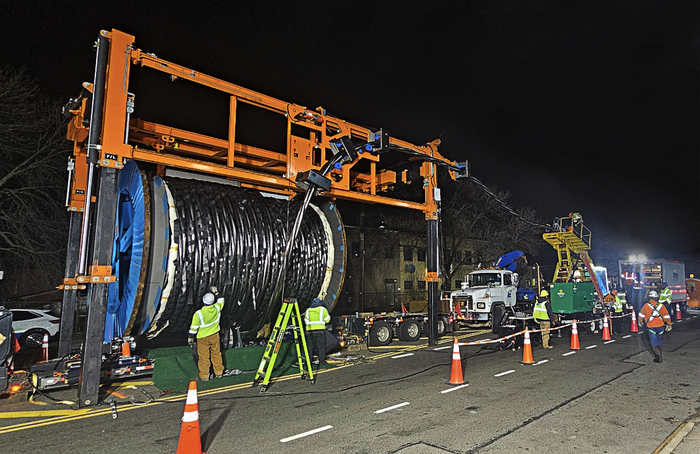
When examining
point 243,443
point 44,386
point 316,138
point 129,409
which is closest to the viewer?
point 243,443

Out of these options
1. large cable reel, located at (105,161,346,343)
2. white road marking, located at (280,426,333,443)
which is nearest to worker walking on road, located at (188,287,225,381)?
large cable reel, located at (105,161,346,343)

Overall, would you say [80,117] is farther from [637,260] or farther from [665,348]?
[637,260]

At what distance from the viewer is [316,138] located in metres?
9.99

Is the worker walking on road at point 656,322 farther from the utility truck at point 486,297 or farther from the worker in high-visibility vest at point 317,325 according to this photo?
the worker in high-visibility vest at point 317,325

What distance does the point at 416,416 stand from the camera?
6012 mm

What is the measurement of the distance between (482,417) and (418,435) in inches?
49.0

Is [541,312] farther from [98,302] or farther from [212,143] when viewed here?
[98,302]

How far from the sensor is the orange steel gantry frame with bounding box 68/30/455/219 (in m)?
7.05

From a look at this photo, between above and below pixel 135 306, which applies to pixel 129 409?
below

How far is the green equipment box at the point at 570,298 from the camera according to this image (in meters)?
16.0

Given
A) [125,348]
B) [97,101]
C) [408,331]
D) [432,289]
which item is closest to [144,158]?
[97,101]

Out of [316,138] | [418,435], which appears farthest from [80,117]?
[418,435]

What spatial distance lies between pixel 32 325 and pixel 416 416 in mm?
13602

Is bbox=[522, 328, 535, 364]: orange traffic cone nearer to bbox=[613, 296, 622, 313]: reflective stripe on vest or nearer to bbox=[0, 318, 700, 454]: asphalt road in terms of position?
bbox=[0, 318, 700, 454]: asphalt road
